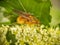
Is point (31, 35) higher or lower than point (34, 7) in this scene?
Answer: lower

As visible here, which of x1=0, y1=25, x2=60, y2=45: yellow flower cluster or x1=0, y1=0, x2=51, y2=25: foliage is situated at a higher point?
x1=0, y1=0, x2=51, y2=25: foliage

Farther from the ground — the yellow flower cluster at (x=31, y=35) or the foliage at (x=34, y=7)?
the foliage at (x=34, y=7)

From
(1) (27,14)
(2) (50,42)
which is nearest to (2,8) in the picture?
(1) (27,14)

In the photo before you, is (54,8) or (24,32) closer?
(24,32)

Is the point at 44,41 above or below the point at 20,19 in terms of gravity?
below

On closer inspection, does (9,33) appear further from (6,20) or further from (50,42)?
(50,42)

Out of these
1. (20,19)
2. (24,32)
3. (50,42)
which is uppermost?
(20,19)

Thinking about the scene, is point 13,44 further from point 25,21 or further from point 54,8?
point 54,8

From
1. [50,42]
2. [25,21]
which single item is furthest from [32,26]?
[50,42]

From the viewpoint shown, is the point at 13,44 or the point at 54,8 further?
the point at 54,8
